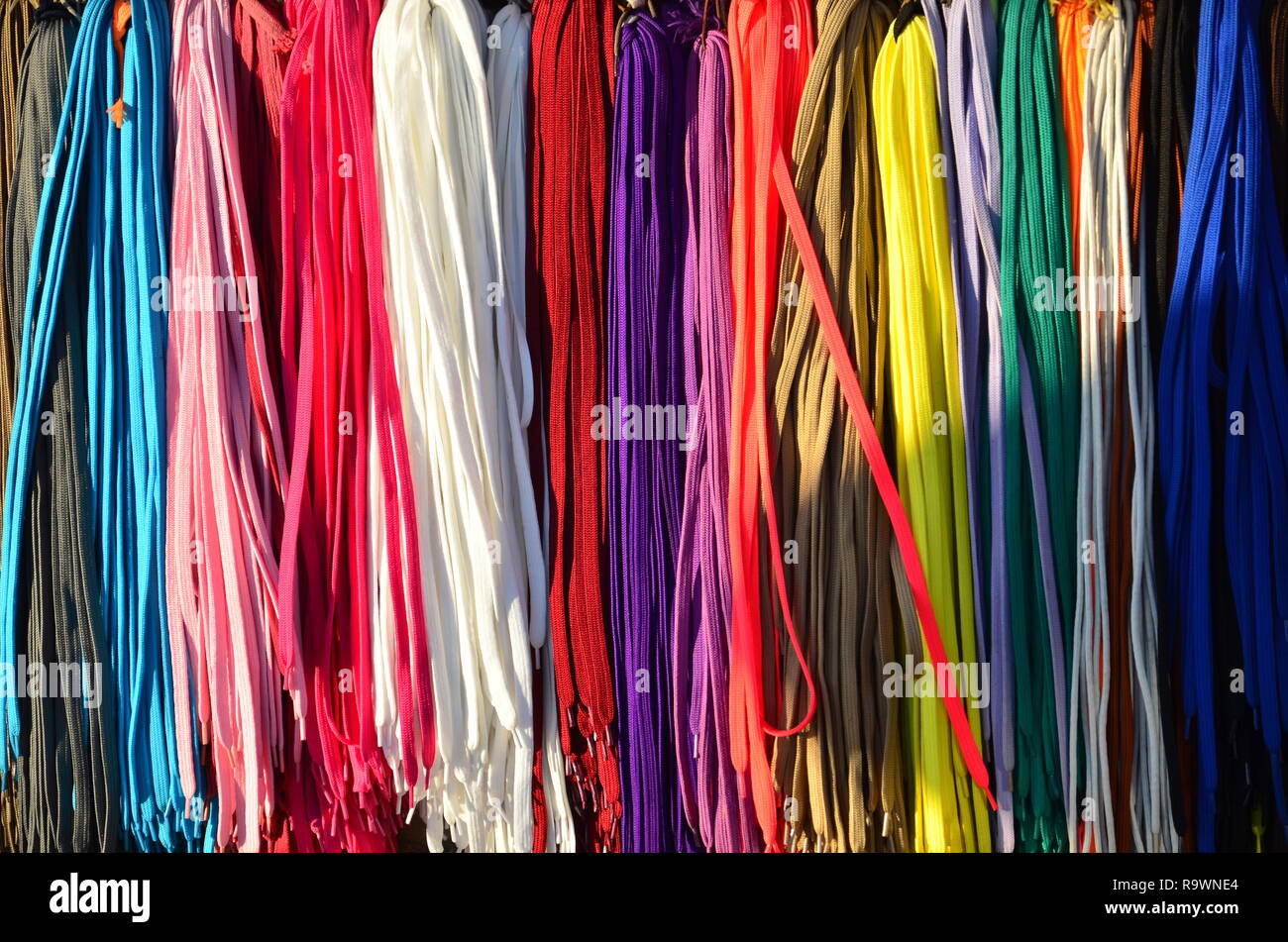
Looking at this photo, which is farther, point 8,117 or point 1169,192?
point 8,117

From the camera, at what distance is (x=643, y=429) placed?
1.39 meters

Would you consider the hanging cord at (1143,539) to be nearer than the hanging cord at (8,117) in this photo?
Yes

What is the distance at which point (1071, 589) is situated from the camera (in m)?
1.38

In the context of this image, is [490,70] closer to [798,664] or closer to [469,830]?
[798,664]

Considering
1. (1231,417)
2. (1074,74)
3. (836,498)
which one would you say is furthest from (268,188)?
(1231,417)

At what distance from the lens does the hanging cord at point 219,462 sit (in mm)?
1392

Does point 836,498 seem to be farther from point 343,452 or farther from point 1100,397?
point 343,452

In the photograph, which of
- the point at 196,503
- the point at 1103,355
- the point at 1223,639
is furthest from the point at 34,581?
the point at 1223,639

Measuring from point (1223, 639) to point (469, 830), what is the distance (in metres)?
1.05

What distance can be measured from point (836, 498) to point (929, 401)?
177 mm

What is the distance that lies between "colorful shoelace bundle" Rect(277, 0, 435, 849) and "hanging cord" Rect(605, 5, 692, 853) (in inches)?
11.0

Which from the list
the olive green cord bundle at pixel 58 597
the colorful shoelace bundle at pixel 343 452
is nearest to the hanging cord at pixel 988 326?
the colorful shoelace bundle at pixel 343 452

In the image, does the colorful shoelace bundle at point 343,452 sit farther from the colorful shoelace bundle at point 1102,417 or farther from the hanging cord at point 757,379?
the colorful shoelace bundle at point 1102,417

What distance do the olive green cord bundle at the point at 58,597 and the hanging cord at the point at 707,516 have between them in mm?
808
